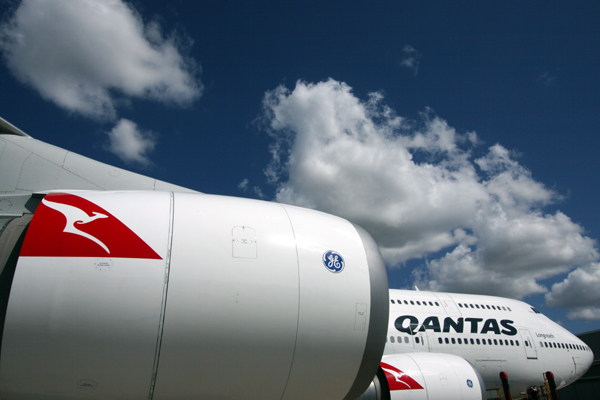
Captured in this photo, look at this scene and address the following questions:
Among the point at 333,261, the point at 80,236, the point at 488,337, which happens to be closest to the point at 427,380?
the point at 333,261

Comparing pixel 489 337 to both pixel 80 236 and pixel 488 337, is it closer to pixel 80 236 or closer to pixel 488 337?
pixel 488 337

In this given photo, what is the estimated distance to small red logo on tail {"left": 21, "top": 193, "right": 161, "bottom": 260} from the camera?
13.3 ft

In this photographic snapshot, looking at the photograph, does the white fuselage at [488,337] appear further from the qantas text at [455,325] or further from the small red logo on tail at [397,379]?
the small red logo on tail at [397,379]

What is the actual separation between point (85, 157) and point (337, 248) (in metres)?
4.59

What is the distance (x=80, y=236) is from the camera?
4180 millimetres

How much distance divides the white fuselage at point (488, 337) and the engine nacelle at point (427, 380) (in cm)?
390

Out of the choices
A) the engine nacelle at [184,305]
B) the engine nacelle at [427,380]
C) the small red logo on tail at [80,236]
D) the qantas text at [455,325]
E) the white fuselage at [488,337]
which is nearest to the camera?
the engine nacelle at [184,305]

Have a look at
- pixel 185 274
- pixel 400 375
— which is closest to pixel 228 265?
pixel 185 274

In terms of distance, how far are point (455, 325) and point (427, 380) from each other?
6.61m

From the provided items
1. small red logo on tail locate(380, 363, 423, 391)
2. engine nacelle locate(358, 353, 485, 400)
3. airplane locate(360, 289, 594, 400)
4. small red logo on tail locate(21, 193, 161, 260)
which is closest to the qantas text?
airplane locate(360, 289, 594, 400)

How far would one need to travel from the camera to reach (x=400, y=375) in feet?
25.7

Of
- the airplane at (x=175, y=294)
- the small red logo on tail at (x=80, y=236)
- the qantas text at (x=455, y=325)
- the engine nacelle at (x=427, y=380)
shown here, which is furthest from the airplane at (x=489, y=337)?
the small red logo on tail at (x=80, y=236)

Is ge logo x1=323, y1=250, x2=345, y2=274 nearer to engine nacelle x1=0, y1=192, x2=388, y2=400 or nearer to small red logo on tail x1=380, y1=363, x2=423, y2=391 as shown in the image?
engine nacelle x1=0, y1=192, x2=388, y2=400

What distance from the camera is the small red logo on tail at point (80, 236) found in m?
4.06
